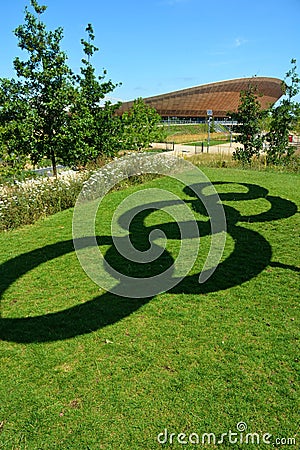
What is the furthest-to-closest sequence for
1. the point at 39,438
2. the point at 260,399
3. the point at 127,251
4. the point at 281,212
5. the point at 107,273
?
the point at 281,212, the point at 127,251, the point at 107,273, the point at 260,399, the point at 39,438

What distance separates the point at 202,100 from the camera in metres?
76.4

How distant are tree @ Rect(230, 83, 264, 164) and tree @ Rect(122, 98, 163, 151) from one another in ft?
11.0

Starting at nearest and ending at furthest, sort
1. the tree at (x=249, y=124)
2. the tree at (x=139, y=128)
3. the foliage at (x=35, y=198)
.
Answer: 1. the foliage at (x=35, y=198)
2. the tree at (x=139, y=128)
3. the tree at (x=249, y=124)

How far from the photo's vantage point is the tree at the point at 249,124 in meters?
14.5

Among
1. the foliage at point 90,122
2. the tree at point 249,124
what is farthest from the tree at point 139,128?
the tree at point 249,124

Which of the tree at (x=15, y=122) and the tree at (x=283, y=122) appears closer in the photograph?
the tree at (x=15, y=122)

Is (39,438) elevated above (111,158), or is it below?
below

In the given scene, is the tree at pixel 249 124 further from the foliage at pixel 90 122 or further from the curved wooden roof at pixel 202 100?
the curved wooden roof at pixel 202 100

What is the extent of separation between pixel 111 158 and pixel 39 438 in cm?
974

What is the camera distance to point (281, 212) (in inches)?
290

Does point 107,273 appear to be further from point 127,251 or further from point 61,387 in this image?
point 61,387

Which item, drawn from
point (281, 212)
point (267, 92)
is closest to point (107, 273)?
point (281, 212)

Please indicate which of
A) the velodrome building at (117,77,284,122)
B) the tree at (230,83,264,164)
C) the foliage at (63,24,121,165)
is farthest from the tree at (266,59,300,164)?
the velodrome building at (117,77,284,122)

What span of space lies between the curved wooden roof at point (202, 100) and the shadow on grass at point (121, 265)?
7058 cm
